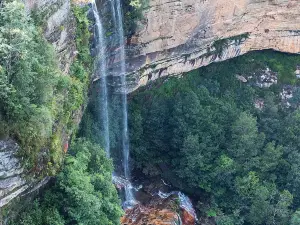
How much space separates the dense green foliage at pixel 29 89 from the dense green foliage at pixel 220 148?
881cm

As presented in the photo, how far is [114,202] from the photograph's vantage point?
13844 millimetres

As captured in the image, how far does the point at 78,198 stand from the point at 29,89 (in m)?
3.26

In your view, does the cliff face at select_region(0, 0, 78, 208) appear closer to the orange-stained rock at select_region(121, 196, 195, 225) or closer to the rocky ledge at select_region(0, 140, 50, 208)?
the rocky ledge at select_region(0, 140, 50, 208)

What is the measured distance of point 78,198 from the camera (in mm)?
11703

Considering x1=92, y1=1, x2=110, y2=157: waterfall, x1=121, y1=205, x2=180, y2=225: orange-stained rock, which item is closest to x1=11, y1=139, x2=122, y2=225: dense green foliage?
x1=92, y1=1, x2=110, y2=157: waterfall

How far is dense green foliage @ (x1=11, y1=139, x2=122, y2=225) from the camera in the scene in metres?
11.3

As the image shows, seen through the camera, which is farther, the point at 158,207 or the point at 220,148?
the point at 220,148

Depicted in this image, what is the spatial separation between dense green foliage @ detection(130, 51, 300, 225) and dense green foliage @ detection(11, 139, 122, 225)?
6918mm

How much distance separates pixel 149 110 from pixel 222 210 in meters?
5.44

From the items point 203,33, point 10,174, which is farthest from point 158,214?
point 10,174

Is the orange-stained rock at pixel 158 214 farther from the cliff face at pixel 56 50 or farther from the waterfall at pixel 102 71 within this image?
the cliff face at pixel 56 50

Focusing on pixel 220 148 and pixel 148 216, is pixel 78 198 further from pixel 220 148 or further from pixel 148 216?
pixel 220 148

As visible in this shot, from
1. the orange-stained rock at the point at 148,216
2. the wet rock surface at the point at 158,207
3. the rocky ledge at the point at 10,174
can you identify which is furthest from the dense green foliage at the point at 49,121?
the wet rock surface at the point at 158,207

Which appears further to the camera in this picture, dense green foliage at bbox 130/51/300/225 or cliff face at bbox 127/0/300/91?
dense green foliage at bbox 130/51/300/225
